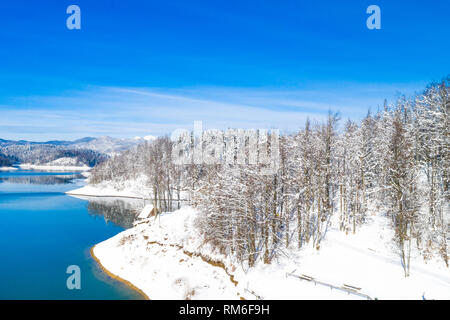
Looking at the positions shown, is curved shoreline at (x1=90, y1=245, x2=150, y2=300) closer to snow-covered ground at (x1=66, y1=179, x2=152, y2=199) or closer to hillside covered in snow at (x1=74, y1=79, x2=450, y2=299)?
hillside covered in snow at (x1=74, y1=79, x2=450, y2=299)

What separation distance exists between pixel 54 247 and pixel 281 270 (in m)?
29.8

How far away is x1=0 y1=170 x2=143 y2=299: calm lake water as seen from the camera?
24031 millimetres

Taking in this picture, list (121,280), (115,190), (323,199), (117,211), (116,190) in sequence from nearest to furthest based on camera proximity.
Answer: (121,280)
(323,199)
(117,211)
(116,190)
(115,190)

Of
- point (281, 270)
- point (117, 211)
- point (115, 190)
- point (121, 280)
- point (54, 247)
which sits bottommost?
point (121, 280)

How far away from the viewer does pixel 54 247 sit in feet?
113

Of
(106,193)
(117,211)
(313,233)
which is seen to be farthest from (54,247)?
(106,193)

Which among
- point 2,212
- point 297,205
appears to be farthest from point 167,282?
point 2,212

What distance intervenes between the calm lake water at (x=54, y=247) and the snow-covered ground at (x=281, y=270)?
2692 millimetres

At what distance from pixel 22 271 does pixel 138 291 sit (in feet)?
43.6

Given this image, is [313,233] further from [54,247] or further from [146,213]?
[54,247]

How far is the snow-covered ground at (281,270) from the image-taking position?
19484 mm

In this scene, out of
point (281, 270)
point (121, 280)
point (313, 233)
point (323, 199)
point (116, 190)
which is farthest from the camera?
point (116, 190)

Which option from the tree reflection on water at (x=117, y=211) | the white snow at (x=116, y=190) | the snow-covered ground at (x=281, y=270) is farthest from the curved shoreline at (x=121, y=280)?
the white snow at (x=116, y=190)

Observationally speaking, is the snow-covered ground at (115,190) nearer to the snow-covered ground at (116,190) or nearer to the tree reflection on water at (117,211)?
the snow-covered ground at (116,190)
